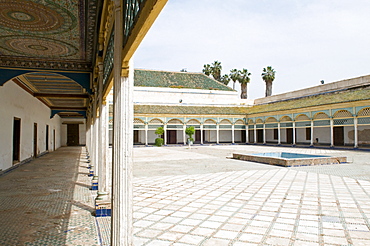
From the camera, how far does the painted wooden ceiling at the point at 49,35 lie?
436 cm

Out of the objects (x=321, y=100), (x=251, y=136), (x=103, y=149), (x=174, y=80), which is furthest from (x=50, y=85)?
(x=174, y=80)

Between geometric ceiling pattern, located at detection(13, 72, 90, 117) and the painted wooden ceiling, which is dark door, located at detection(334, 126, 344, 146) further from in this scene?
the painted wooden ceiling

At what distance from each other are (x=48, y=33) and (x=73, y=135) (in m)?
26.8

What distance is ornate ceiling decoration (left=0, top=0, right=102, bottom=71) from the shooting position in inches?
171

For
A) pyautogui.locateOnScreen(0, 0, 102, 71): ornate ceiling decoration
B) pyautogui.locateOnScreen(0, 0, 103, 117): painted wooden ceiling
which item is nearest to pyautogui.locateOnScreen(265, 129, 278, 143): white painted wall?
pyautogui.locateOnScreen(0, 0, 103, 117): painted wooden ceiling

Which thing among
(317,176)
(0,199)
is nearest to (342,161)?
(317,176)

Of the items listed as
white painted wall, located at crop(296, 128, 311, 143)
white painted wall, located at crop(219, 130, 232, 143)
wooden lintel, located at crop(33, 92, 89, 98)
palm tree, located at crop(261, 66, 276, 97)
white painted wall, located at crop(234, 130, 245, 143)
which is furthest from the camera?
palm tree, located at crop(261, 66, 276, 97)

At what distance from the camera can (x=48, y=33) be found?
5414 mm

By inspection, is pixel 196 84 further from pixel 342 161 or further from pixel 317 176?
pixel 317 176

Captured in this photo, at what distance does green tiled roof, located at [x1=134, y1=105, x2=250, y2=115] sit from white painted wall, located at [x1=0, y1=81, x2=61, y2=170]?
12507mm

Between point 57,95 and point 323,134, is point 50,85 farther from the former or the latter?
point 323,134

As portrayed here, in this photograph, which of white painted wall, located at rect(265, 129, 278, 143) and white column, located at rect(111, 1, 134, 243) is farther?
white painted wall, located at rect(265, 129, 278, 143)

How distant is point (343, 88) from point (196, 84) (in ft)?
61.9

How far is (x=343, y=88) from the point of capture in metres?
24.6
